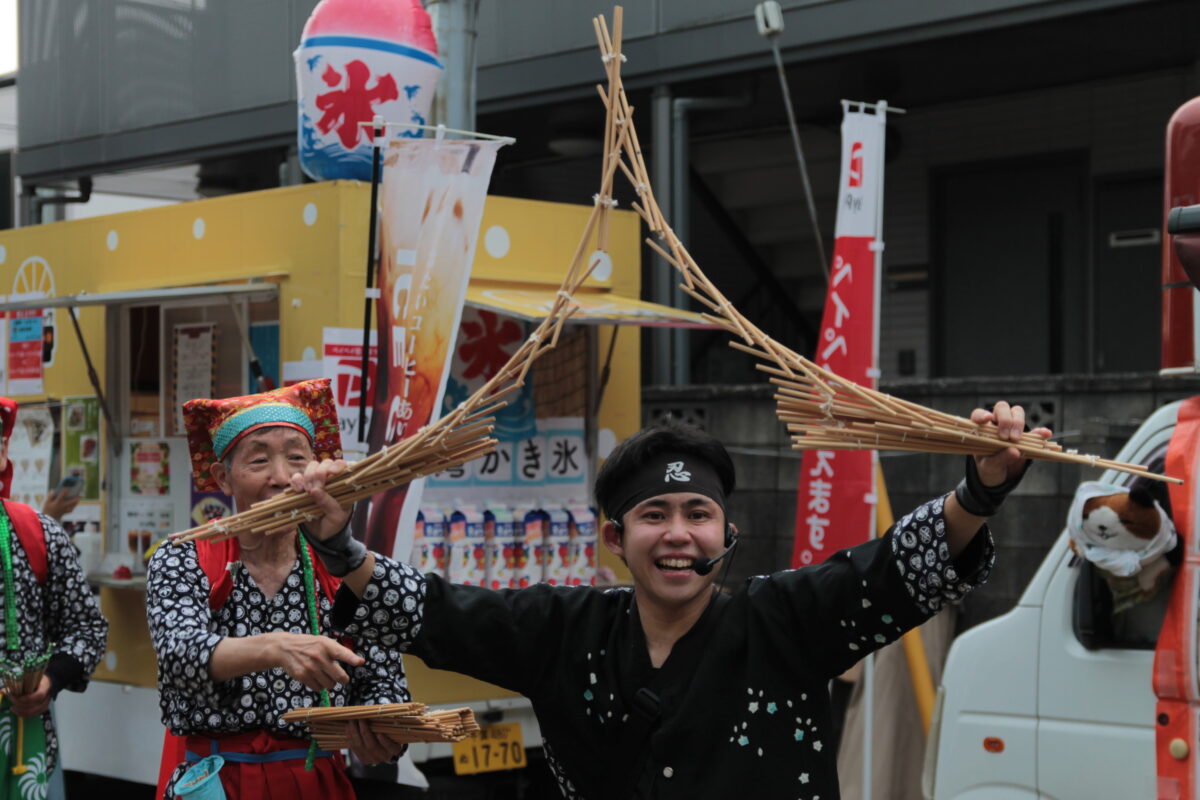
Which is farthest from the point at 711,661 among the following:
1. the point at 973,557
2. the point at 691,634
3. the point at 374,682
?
the point at 374,682

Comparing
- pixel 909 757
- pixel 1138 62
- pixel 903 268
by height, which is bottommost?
pixel 909 757

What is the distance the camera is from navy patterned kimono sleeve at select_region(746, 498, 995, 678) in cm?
271

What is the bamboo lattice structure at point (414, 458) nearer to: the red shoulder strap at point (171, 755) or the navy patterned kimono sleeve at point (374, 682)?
the navy patterned kimono sleeve at point (374, 682)

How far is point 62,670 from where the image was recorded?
467 cm

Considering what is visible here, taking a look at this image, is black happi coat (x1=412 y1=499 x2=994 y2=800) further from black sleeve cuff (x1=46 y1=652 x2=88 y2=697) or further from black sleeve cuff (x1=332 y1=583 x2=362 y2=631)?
black sleeve cuff (x1=46 y1=652 x2=88 y2=697)

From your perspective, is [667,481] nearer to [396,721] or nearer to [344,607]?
[344,607]

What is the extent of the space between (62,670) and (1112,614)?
3.22 m

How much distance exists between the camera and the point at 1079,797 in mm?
5031

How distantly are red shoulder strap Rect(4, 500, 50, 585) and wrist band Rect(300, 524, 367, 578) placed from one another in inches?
87.0

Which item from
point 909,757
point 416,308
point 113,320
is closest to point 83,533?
point 113,320

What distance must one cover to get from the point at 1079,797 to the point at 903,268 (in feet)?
27.1

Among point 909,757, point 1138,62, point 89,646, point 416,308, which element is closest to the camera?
point 89,646

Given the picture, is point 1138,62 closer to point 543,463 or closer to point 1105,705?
point 543,463

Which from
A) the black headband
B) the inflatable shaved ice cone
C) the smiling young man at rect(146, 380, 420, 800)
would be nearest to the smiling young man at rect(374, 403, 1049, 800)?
the black headband
